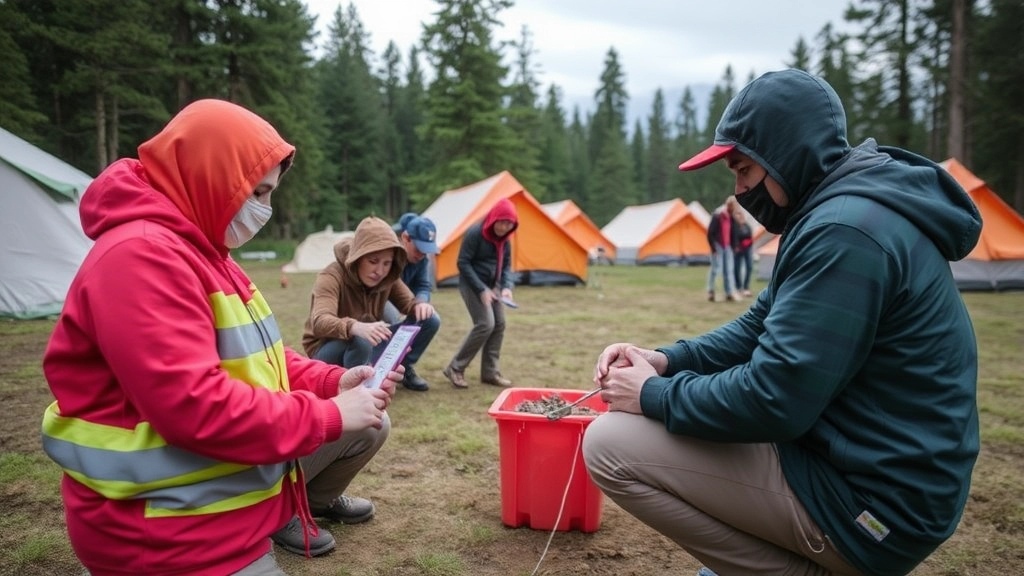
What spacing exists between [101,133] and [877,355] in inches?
729

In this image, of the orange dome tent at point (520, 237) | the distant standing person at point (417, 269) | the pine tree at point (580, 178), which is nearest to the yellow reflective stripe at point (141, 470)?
the distant standing person at point (417, 269)

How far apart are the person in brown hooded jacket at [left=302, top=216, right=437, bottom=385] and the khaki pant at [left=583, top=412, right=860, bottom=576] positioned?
7.09 ft

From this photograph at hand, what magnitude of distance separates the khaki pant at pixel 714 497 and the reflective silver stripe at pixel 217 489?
1.01 meters

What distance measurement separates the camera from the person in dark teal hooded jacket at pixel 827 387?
1508 millimetres

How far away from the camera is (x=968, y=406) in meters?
1.61

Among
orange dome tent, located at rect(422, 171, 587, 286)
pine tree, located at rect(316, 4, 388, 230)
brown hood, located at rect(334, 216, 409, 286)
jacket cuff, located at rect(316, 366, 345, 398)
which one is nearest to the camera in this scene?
jacket cuff, located at rect(316, 366, 345, 398)

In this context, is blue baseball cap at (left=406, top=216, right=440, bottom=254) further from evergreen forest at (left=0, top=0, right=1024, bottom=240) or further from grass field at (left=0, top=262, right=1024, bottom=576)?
evergreen forest at (left=0, top=0, right=1024, bottom=240)

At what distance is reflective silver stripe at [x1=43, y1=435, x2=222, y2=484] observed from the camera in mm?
1430

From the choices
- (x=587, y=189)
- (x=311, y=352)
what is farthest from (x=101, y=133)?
(x=587, y=189)

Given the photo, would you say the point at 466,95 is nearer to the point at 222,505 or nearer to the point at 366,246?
the point at 366,246

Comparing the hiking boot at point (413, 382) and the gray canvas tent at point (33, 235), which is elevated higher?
the gray canvas tent at point (33, 235)

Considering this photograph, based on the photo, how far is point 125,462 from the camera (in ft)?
4.68

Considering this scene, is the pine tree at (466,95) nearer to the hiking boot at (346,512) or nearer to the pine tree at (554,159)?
the pine tree at (554,159)

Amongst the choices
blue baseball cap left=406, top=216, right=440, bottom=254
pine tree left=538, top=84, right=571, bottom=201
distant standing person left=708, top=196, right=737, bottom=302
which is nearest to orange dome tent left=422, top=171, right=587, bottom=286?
distant standing person left=708, top=196, right=737, bottom=302
